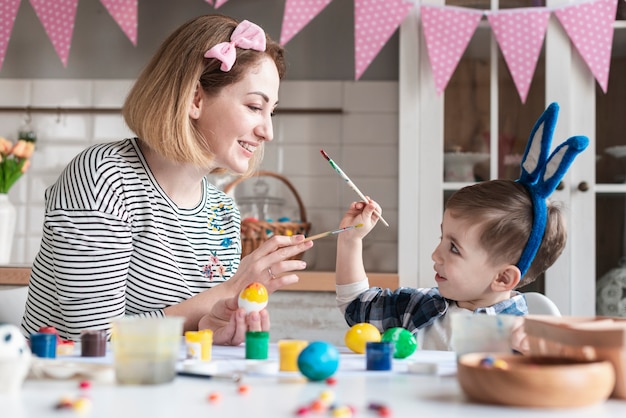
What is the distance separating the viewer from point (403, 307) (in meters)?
1.72

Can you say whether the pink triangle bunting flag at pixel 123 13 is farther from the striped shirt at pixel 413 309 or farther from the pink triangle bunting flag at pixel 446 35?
the striped shirt at pixel 413 309

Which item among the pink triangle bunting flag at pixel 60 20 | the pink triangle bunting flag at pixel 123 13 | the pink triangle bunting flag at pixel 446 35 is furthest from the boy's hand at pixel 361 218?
the pink triangle bunting flag at pixel 60 20

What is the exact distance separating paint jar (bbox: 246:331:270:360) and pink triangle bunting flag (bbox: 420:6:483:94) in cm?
192

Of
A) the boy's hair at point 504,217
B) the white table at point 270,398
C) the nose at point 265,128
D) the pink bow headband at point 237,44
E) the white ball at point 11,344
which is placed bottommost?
the white table at point 270,398

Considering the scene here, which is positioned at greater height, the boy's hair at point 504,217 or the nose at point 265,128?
the nose at point 265,128

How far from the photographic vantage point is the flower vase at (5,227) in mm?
2959

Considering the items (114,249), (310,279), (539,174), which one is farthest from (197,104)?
(310,279)

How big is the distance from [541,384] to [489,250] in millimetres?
849

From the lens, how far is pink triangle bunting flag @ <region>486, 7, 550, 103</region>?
2.86 m

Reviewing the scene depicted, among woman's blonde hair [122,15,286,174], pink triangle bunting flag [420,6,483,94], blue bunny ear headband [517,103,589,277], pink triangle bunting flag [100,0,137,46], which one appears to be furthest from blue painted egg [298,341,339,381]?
pink triangle bunting flag [100,0,137,46]

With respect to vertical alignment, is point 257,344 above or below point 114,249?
below

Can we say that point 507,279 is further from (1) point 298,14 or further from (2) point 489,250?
(1) point 298,14

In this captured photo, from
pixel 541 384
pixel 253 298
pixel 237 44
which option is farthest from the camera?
pixel 237 44

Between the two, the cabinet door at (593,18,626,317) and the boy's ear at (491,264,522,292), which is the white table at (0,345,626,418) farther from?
the cabinet door at (593,18,626,317)
